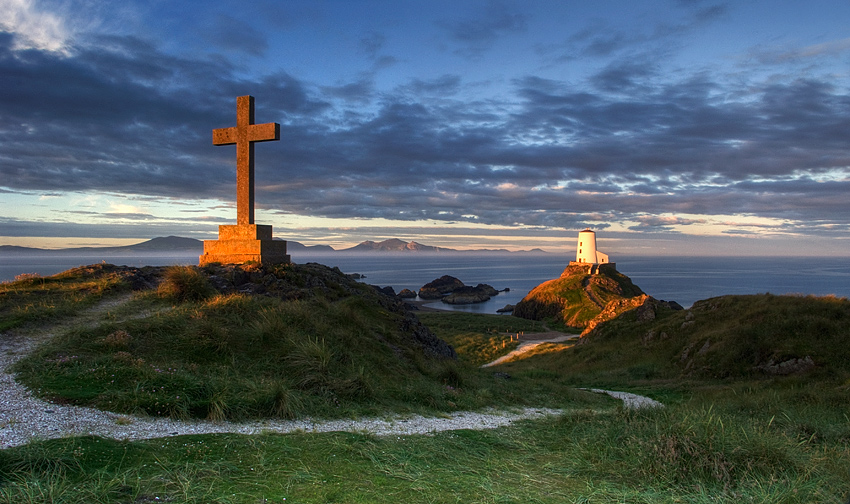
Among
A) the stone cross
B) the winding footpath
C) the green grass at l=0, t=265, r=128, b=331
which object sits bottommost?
the winding footpath

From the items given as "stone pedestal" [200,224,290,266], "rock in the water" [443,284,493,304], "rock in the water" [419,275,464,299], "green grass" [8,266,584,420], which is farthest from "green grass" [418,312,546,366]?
"rock in the water" [419,275,464,299]

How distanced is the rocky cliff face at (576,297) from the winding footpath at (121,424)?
204ft

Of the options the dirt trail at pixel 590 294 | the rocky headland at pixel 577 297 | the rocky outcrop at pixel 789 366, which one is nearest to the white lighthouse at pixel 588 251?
the rocky headland at pixel 577 297

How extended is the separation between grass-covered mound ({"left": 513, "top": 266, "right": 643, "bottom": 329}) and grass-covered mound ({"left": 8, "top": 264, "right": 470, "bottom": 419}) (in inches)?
2322

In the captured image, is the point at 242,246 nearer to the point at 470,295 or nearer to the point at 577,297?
the point at 577,297

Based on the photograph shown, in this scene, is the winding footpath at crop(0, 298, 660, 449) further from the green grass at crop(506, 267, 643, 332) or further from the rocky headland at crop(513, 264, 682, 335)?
the green grass at crop(506, 267, 643, 332)

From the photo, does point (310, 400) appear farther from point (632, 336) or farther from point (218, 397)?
point (632, 336)

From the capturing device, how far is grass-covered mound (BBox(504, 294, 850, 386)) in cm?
1686

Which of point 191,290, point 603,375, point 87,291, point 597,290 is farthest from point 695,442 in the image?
point 597,290

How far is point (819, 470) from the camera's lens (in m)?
4.95

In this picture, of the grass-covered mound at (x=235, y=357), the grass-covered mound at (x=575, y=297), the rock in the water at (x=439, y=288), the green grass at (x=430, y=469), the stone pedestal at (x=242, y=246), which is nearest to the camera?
the green grass at (x=430, y=469)

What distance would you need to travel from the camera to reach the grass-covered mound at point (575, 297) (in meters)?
71.7

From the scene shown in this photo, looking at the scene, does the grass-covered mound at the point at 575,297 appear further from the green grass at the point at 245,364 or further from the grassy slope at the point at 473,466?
the grassy slope at the point at 473,466

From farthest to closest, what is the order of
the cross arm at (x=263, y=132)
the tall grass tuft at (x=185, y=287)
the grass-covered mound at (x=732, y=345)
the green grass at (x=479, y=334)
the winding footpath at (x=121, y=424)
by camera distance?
the green grass at (x=479, y=334) < the grass-covered mound at (x=732, y=345) < the cross arm at (x=263, y=132) < the tall grass tuft at (x=185, y=287) < the winding footpath at (x=121, y=424)
